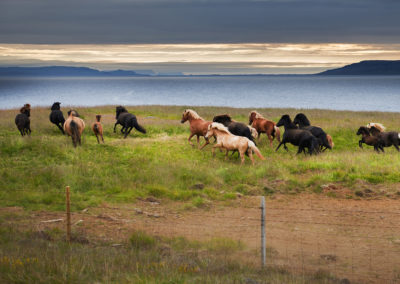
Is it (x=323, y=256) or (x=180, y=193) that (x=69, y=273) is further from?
(x=180, y=193)

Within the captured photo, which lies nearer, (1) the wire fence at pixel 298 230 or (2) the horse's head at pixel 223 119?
(1) the wire fence at pixel 298 230

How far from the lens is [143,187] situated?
545 inches

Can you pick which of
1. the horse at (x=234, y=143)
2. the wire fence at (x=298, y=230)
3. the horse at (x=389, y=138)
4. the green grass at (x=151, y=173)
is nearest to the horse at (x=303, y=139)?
the green grass at (x=151, y=173)

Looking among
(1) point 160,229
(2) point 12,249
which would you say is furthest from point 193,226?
(2) point 12,249

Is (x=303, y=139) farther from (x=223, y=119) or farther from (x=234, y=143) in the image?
(x=223, y=119)

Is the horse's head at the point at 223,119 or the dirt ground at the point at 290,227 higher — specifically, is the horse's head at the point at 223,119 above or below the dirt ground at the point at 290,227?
above

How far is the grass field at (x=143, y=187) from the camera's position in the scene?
21.8 feet

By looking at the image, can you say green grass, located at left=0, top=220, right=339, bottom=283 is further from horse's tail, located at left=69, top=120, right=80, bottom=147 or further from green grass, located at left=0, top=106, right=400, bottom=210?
horse's tail, located at left=69, top=120, right=80, bottom=147

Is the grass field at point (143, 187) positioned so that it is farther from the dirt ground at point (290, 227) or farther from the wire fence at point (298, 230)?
the wire fence at point (298, 230)

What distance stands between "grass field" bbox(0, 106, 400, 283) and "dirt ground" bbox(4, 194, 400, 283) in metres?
0.52

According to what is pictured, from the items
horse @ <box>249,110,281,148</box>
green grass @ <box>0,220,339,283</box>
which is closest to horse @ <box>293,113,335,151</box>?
horse @ <box>249,110,281,148</box>

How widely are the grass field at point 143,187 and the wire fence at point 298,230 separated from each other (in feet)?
Result: 2.09

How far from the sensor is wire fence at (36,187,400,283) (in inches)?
327

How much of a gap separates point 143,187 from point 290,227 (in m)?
5.23
